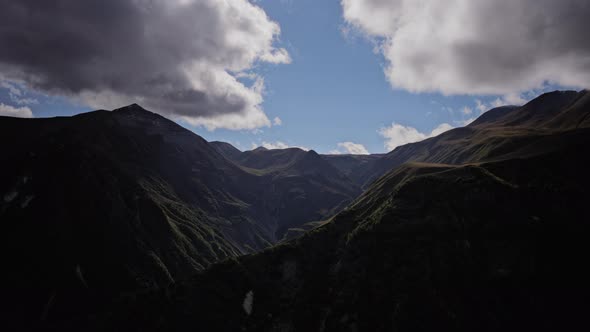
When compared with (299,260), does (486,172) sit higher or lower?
higher

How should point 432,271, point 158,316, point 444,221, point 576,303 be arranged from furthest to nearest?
point 444,221 < point 158,316 < point 432,271 < point 576,303

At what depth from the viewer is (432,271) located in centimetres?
11225

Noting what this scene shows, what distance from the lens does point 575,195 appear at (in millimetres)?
127312

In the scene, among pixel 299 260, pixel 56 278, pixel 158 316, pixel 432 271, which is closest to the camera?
pixel 432 271

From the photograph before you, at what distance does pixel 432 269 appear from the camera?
371 ft

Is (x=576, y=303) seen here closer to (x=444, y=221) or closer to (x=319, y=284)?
(x=444, y=221)

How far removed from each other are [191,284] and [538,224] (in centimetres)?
12407

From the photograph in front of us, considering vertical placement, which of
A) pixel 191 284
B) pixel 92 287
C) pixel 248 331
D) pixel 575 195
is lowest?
pixel 92 287

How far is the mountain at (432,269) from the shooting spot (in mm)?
100938

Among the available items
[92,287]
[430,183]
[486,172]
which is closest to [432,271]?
[430,183]

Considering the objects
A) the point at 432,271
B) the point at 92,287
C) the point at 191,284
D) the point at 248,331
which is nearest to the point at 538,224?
the point at 432,271

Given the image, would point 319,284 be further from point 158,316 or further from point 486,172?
point 486,172

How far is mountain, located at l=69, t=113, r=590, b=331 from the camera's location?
101 meters

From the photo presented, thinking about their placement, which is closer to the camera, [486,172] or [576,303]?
[576,303]
